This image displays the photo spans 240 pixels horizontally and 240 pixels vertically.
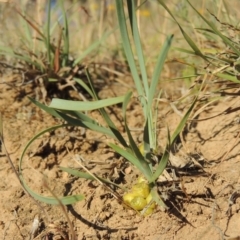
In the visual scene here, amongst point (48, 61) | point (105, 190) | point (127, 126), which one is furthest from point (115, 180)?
point (48, 61)

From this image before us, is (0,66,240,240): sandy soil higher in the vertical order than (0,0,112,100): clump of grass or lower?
lower

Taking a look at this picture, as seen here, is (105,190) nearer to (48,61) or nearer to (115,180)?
(115,180)

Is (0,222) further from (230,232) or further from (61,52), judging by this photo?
(61,52)

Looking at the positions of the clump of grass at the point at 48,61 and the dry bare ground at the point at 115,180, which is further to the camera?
the clump of grass at the point at 48,61

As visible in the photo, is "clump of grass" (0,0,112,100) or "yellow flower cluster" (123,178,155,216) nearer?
"yellow flower cluster" (123,178,155,216)


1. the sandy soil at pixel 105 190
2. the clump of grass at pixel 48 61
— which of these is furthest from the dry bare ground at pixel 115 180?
the clump of grass at pixel 48 61

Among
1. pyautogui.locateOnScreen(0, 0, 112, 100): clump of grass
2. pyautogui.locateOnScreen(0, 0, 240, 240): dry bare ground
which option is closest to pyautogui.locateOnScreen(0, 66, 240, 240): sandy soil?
pyautogui.locateOnScreen(0, 0, 240, 240): dry bare ground

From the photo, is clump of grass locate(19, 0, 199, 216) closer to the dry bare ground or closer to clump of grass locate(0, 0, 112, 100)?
the dry bare ground

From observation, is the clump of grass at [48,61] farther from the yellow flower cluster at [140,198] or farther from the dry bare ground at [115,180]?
the yellow flower cluster at [140,198]
